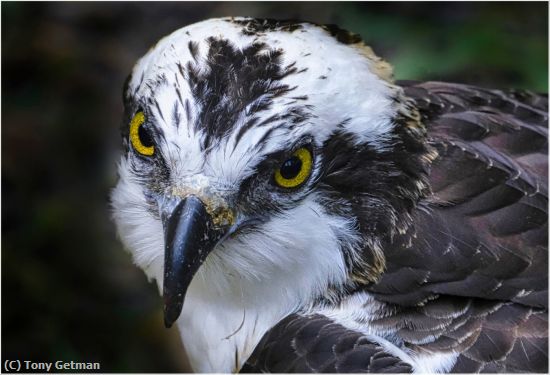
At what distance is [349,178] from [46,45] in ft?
13.7

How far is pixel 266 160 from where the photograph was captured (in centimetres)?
335

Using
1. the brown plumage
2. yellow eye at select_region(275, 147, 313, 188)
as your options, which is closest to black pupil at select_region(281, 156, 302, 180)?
yellow eye at select_region(275, 147, 313, 188)

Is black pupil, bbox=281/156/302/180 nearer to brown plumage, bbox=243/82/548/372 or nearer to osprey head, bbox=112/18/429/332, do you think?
osprey head, bbox=112/18/429/332

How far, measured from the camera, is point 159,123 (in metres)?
3.38

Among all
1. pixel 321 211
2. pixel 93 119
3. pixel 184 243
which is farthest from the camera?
pixel 93 119

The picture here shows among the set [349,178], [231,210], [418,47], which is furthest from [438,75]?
[231,210]

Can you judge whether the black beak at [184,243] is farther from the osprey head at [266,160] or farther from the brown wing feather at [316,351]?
the brown wing feather at [316,351]

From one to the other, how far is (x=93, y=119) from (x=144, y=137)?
11.3ft

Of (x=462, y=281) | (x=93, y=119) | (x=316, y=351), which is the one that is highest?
(x=462, y=281)

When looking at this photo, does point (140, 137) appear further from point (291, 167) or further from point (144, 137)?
point (291, 167)

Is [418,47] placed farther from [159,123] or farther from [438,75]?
[159,123]

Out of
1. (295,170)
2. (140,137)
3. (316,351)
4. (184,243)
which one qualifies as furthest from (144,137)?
(316,351)

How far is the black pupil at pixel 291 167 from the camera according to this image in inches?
134

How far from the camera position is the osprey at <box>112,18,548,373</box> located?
11.0 feet
